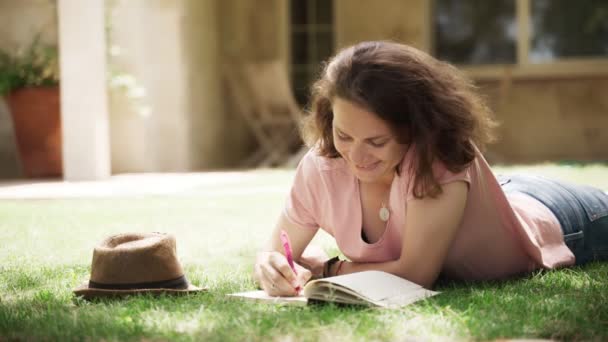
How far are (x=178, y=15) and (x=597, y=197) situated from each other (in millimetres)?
7054

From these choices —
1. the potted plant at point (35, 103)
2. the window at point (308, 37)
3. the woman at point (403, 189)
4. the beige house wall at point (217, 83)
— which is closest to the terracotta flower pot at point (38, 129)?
the potted plant at point (35, 103)

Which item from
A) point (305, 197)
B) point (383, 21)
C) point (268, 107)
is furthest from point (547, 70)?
point (305, 197)

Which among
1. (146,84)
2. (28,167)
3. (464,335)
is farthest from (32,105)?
(464,335)

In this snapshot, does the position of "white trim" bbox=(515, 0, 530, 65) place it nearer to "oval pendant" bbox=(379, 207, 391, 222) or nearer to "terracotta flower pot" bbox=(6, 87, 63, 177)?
"terracotta flower pot" bbox=(6, 87, 63, 177)

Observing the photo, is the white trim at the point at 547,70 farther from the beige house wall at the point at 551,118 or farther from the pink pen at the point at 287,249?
the pink pen at the point at 287,249

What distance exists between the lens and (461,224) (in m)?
2.89

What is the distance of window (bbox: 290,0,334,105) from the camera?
1191 cm

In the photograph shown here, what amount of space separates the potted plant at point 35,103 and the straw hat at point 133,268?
617 cm

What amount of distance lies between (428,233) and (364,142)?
347 mm

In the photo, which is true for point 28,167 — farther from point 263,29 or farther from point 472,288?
point 472,288

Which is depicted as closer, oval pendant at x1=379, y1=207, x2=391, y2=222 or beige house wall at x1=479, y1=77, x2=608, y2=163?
oval pendant at x1=379, y1=207, x2=391, y2=222

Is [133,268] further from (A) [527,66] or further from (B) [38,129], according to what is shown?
(A) [527,66]

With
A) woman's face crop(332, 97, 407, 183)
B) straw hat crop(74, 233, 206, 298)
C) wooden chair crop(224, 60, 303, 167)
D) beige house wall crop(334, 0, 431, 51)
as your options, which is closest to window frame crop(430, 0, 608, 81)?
beige house wall crop(334, 0, 431, 51)

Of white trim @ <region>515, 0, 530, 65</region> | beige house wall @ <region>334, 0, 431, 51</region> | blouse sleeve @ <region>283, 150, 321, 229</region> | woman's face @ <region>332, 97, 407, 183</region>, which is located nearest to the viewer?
woman's face @ <region>332, 97, 407, 183</region>
